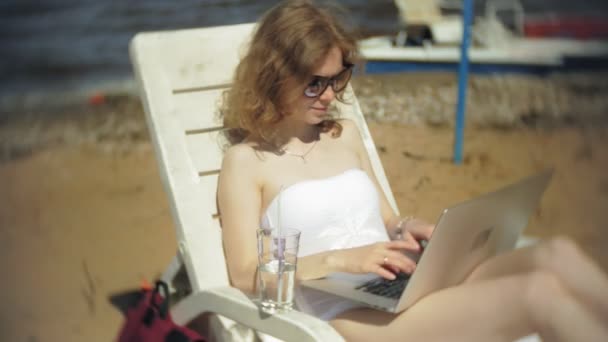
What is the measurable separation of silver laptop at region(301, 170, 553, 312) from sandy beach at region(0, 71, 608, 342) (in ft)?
3.69

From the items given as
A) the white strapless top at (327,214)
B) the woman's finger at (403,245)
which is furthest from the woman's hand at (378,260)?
the white strapless top at (327,214)

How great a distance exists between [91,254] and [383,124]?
80.7 inches

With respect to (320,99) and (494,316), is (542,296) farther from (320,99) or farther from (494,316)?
(320,99)

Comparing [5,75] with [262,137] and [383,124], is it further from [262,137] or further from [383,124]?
[262,137]

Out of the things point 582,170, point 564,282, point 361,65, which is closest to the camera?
point 564,282

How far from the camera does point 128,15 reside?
9.62 meters

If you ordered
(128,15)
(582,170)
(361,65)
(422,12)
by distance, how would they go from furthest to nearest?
1. (128,15)
2. (422,12)
3. (582,170)
4. (361,65)

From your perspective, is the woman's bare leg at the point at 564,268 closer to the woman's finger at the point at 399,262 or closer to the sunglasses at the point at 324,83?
the woman's finger at the point at 399,262

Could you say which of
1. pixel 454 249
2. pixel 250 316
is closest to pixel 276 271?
pixel 250 316

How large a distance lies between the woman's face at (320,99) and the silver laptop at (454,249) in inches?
20.7

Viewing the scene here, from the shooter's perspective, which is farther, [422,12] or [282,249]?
[422,12]

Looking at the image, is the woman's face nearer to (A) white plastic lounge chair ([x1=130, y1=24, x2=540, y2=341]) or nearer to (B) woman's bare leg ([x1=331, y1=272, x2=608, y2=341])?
(A) white plastic lounge chair ([x1=130, y1=24, x2=540, y2=341])

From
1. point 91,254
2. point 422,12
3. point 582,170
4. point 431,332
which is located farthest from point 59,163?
point 431,332

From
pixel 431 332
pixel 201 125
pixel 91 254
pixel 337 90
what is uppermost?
pixel 337 90
